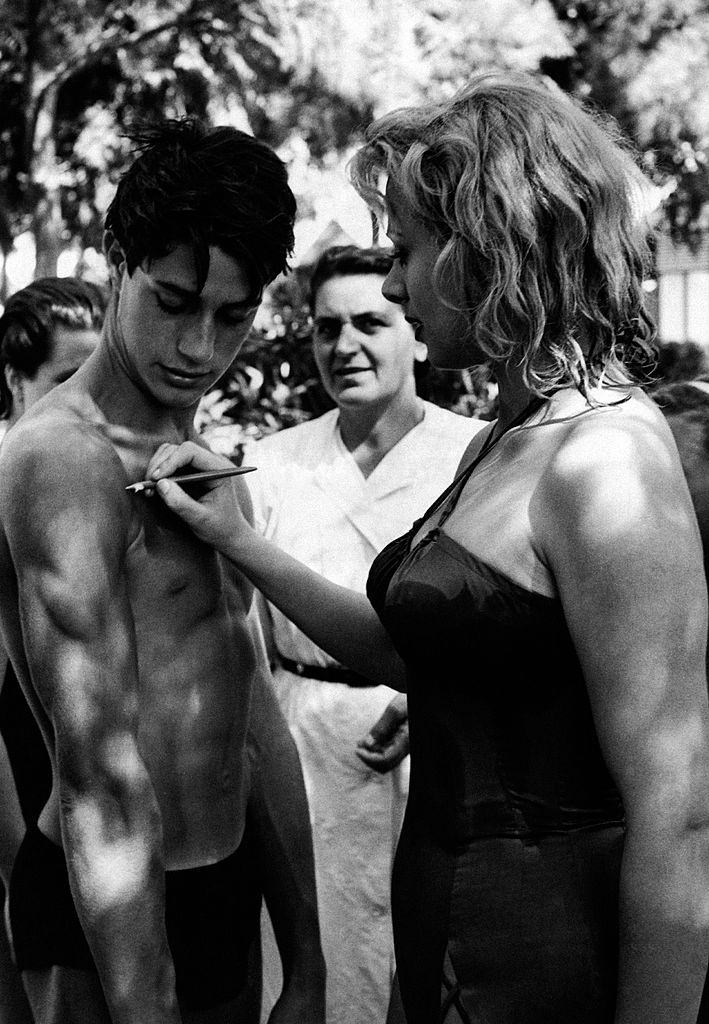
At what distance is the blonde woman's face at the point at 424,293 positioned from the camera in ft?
6.16

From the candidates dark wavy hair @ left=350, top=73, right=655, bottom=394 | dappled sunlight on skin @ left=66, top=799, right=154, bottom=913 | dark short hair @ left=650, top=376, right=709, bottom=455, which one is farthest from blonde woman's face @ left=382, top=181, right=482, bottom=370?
dappled sunlight on skin @ left=66, top=799, right=154, bottom=913

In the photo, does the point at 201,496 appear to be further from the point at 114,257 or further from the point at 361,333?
the point at 361,333

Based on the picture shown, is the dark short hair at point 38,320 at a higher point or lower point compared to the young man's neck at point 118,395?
lower

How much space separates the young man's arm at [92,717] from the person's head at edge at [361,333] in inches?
78.0

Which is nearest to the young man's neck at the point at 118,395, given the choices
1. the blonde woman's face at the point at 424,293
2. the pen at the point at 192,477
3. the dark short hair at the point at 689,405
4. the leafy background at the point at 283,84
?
the pen at the point at 192,477

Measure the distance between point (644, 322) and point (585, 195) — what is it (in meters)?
0.22

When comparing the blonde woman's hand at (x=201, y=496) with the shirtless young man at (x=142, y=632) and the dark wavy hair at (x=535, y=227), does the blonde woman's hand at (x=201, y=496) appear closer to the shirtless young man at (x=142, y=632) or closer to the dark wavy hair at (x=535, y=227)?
the shirtless young man at (x=142, y=632)

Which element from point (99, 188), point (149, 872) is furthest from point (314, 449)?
point (99, 188)

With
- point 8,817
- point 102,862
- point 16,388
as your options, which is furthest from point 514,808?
point 16,388

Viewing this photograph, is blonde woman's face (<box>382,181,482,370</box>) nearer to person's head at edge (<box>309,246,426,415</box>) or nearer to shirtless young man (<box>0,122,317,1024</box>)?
shirtless young man (<box>0,122,317,1024</box>)

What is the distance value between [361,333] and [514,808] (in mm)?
2312

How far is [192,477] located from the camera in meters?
2.10

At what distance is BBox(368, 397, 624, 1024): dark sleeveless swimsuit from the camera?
1696 millimetres

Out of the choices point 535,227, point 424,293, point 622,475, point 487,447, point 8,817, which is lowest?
point 8,817
